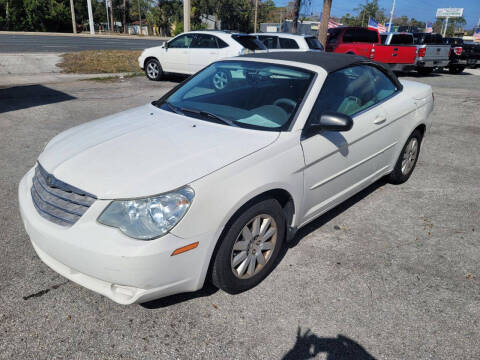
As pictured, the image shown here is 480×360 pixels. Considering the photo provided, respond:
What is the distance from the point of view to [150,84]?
12.1 m

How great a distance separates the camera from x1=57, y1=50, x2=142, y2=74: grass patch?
14.7 metres

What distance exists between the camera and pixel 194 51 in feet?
39.3

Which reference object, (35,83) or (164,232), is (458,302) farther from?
(35,83)

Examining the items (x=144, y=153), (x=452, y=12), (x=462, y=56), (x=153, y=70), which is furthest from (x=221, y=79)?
(x=452, y=12)

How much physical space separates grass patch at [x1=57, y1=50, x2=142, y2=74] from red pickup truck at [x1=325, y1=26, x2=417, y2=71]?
8775mm

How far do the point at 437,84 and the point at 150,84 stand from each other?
10549mm

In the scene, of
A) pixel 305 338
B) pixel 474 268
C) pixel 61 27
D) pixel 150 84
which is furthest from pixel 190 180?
pixel 61 27

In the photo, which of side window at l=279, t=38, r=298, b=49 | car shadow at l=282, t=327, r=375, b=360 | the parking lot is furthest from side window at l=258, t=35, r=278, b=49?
car shadow at l=282, t=327, r=375, b=360

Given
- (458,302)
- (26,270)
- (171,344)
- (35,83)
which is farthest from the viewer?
(35,83)

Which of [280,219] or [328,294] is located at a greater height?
[280,219]

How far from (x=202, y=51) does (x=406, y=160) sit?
8.68m

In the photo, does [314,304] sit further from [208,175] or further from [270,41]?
[270,41]

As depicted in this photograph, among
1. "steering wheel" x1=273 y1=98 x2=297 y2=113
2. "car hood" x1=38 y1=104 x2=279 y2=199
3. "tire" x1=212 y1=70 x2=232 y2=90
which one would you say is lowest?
"car hood" x1=38 y1=104 x2=279 y2=199

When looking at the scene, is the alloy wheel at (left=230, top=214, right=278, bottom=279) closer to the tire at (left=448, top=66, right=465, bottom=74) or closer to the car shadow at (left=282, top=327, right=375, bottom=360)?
the car shadow at (left=282, top=327, right=375, bottom=360)
